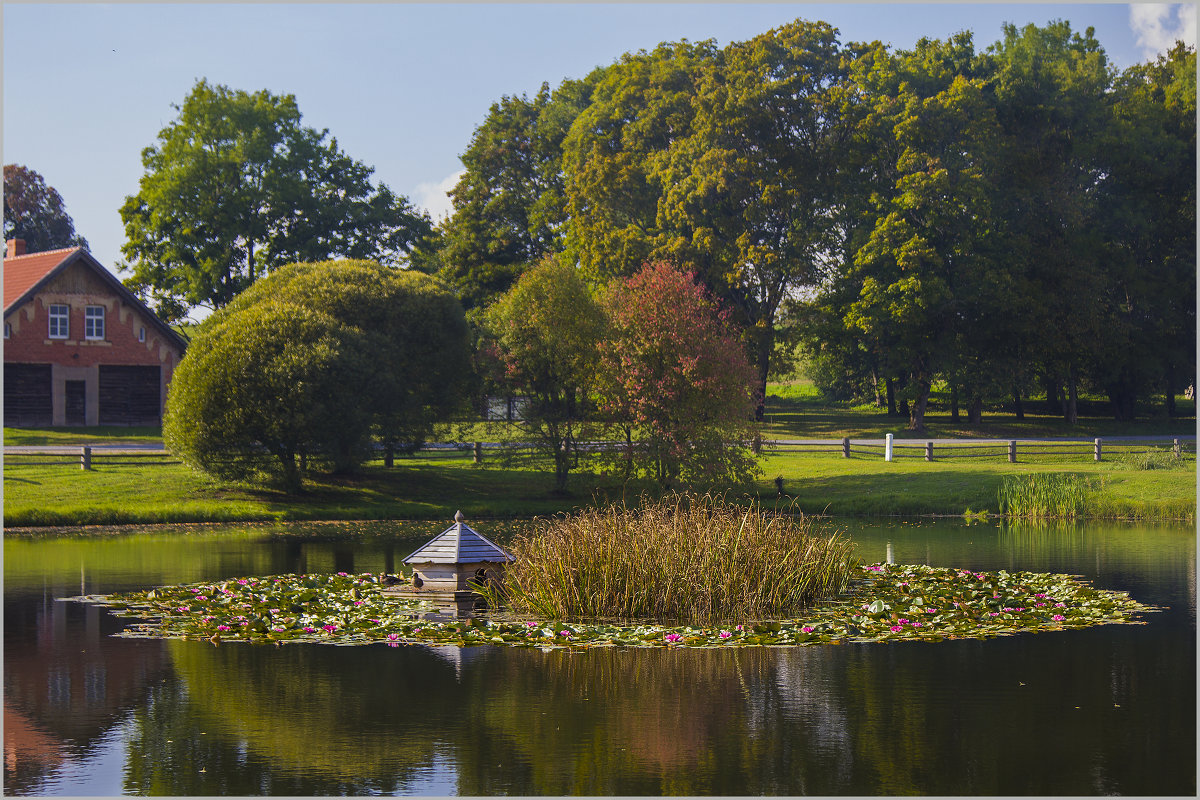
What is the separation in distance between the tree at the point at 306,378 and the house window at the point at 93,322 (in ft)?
67.5

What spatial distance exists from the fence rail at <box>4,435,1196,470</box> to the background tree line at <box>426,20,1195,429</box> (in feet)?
31.9

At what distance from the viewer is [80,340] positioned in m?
53.8

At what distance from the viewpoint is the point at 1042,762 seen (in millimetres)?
9625

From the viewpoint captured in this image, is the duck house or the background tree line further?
the background tree line

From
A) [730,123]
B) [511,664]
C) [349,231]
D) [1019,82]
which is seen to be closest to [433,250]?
[349,231]

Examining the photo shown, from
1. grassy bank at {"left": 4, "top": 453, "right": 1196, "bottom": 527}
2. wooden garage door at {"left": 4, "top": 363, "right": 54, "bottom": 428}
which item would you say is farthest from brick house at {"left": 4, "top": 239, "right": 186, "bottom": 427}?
grassy bank at {"left": 4, "top": 453, "right": 1196, "bottom": 527}

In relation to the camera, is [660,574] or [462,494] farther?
[462,494]

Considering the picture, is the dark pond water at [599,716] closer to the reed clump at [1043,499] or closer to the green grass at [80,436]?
the reed clump at [1043,499]

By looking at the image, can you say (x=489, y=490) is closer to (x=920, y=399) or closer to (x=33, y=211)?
(x=920, y=399)

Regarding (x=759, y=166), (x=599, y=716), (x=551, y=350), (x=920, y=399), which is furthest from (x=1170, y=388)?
(x=599, y=716)

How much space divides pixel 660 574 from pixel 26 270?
47.8 metres

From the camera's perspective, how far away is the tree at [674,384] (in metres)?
33.0

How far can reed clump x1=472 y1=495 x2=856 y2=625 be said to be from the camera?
54.3ft

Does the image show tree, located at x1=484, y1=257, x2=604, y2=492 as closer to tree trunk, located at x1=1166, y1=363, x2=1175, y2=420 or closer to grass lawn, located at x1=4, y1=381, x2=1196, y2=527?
grass lawn, located at x1=4, y1=381, x2=1196, y2=527
